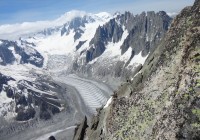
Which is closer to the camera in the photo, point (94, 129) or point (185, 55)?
point (185, 55)

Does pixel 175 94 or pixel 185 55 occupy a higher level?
pixel 185 55

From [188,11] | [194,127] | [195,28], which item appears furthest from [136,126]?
[188,11]

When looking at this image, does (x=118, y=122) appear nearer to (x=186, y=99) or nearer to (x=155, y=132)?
(x=155, y=132)

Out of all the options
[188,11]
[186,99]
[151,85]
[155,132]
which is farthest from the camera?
[188,11]

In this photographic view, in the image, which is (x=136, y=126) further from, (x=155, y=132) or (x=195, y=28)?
(x=195, y=28)

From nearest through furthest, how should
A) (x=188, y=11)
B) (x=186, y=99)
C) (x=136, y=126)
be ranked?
1. (x=186, y=99)
2. (x=136, y=126)
3. (x=188, y=11)

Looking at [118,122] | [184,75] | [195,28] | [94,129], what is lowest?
[94,129]
